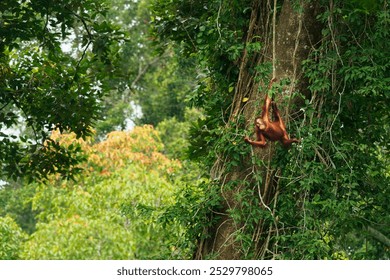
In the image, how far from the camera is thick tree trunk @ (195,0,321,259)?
229 inches

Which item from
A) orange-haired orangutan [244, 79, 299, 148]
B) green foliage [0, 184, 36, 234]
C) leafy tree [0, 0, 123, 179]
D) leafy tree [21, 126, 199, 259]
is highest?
orange-haired orangutan [244, 79, 299, 148]

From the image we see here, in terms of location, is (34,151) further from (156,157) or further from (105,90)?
(156,157)

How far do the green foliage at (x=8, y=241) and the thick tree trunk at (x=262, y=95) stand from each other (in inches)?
247

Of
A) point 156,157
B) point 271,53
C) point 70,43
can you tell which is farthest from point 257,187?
point 70,43

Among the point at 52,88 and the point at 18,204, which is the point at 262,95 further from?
the point at 18,204

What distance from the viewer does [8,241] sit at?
12.9m

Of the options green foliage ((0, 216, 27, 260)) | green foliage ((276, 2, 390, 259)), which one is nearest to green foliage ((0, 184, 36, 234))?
green foliage ((0, 216, 27, 260))

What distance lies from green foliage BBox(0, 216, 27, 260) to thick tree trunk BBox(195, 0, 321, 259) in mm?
6280

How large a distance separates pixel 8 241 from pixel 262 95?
7.79 m

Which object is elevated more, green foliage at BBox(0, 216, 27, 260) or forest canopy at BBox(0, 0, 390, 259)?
forest canopy at BBox(0, 0, 390, 259)

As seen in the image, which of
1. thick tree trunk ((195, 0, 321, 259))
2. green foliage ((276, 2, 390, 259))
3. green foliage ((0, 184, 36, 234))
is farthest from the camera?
green foliage ((0, 184, 36, 234))

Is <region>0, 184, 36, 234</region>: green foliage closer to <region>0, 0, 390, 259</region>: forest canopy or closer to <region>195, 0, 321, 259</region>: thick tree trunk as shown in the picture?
<region>0, 0, 390, 259</region>: forest canopy

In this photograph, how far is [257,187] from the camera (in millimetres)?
5836

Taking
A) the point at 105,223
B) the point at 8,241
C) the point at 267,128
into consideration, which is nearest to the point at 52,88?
the point at 267,128
